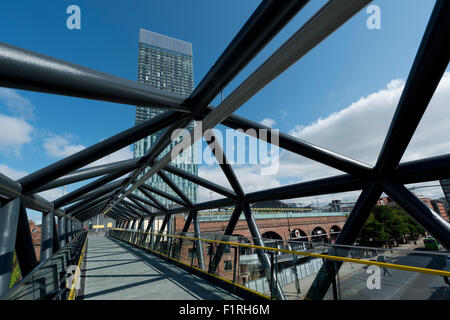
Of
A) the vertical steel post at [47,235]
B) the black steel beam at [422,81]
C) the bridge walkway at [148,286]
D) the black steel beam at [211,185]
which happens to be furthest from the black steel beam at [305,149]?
the vertical steel post at [47,235]

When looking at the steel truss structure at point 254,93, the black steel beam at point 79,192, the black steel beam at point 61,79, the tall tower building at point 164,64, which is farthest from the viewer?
the tall tower building at point 164,64

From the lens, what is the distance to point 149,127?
17.8ft

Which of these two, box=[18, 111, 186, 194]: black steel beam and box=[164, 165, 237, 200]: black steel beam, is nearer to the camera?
box=[18, 111, 186, 194]: black steel beam

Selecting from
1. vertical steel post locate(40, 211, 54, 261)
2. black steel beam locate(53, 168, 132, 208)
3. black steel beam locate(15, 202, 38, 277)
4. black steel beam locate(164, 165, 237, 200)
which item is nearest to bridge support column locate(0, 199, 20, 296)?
black steel beam locate(15, 202, 38, 277)

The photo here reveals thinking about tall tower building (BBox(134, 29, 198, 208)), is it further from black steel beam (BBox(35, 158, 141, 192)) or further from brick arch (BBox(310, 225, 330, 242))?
black steel beam (BBox(35, 158, 141, 192))

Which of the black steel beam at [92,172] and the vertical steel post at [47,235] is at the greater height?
the black steel beam at [92,172]

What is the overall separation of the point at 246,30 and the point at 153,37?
140 meters

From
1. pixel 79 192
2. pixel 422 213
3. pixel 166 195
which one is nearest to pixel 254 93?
pixel 422 213

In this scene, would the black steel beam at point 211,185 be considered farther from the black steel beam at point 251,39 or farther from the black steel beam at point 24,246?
the black steel beam at point 251,39

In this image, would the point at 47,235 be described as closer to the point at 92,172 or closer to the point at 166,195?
the point at 92,172

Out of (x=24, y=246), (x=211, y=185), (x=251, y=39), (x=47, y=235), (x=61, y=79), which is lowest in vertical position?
(x=47, y=235)

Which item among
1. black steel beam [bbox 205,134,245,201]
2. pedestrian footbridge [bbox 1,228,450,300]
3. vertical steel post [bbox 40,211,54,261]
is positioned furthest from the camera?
vertical steel post [bbox 40,211,54,261]
